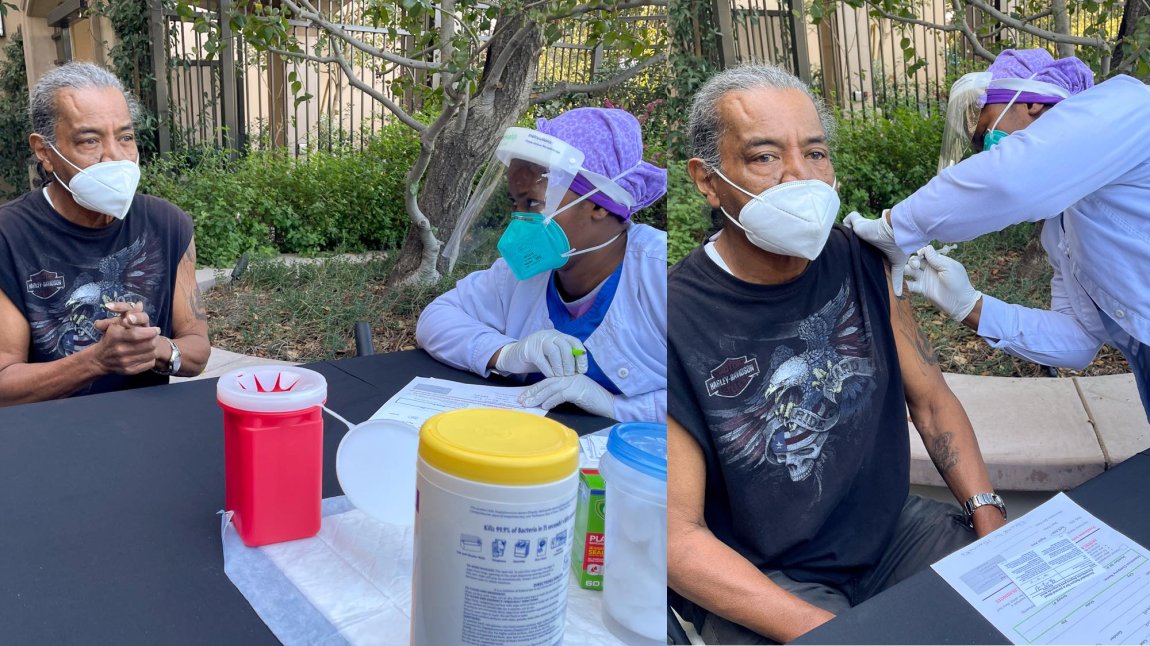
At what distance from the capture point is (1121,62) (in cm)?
124

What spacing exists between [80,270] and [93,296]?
0.07 metres

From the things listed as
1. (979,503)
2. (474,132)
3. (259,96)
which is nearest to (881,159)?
(979,503)

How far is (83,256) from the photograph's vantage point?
7.34 feet

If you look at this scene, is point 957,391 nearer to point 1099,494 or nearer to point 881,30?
point 1099,494

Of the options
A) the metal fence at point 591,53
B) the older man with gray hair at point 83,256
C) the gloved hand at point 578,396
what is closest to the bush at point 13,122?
the older man with gray hair at point 83,256

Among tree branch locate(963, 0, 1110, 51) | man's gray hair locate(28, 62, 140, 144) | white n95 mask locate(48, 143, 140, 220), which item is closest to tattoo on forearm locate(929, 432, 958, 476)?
tree branch locate(963, 0, 1110, 51)

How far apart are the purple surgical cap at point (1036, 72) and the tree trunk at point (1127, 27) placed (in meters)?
0.12

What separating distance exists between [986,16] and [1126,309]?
496mm

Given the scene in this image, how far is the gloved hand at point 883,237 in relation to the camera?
1.06 metres

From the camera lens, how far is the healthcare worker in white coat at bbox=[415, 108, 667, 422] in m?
1.53

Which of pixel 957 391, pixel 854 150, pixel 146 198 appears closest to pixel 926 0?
pixel 854 150

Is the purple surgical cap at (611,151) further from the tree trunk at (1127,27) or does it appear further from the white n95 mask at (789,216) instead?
the tree trunk at (1127,27)

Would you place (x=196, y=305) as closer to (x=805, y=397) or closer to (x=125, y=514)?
(x=125, y=514)

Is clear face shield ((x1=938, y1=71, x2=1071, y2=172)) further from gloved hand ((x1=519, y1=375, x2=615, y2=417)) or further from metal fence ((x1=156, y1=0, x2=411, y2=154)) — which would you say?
metal fence ((x1=156, y1=0, x2=411, y2=154))
